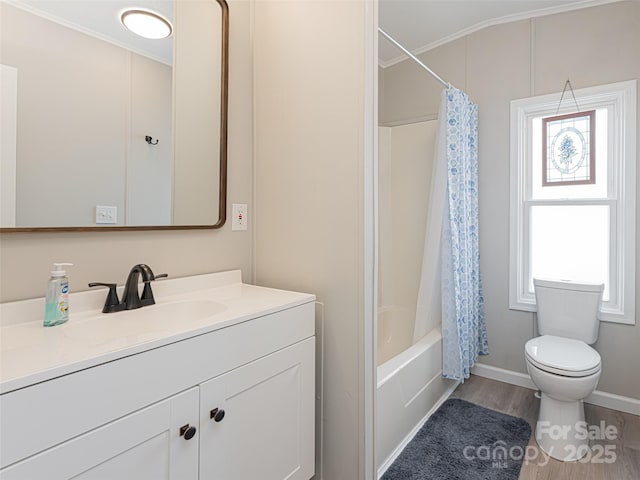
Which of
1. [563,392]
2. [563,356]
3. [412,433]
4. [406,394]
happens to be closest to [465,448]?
[412,433]

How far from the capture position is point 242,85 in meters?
1.59

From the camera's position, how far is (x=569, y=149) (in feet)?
7.62

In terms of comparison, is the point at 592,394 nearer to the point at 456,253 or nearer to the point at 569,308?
the point at 569,308

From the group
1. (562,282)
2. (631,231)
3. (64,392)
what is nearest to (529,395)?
(562,282)

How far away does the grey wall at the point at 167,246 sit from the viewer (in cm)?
99

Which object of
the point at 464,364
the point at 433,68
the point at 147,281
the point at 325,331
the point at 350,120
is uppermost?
the point at 433,68

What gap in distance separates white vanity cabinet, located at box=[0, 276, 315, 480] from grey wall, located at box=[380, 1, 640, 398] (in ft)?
6.08

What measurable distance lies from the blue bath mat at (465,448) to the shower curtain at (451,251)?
26cm

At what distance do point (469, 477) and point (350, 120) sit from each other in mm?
1667

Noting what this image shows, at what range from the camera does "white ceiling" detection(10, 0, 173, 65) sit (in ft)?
3.40

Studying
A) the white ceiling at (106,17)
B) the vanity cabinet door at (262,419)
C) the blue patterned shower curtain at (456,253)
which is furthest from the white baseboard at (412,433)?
the white ceiling at (106,17)

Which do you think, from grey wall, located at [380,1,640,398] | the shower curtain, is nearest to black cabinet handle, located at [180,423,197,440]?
the shower curtain

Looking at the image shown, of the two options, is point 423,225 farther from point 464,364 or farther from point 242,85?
point 242,85

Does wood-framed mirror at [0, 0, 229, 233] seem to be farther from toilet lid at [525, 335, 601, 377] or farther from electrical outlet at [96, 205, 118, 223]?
toilet lid at [525, 335, 601, 377]
